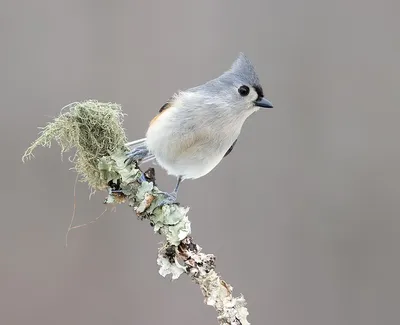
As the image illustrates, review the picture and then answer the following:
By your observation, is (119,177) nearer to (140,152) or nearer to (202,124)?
(140,152)

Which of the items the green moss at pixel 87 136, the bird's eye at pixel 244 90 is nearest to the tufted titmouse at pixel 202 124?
the bird's eye at pixel 244 90

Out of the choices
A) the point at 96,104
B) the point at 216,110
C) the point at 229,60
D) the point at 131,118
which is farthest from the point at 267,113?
the point at 96,104

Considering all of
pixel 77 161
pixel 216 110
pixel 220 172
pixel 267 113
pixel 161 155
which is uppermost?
pixel 267 113

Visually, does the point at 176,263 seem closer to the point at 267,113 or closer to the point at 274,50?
the point at 267,113

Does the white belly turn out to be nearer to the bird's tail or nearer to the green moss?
the bird's tail

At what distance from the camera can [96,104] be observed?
816 millimetres

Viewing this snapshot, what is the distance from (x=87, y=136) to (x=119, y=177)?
0.29ft

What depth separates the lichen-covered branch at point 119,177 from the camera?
710 millimetres

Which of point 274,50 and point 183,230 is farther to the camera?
point 274,50

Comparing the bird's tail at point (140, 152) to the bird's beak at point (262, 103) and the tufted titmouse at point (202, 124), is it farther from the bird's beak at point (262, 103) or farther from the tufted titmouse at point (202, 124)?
the bird's beak at point (262, 103)

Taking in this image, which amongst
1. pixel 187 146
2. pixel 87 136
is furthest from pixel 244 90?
pixel 87 136

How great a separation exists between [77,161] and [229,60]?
1092 mm

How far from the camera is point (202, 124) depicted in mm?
966

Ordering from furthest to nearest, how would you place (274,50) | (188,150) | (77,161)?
(274,50), (188,150), (77,161)
